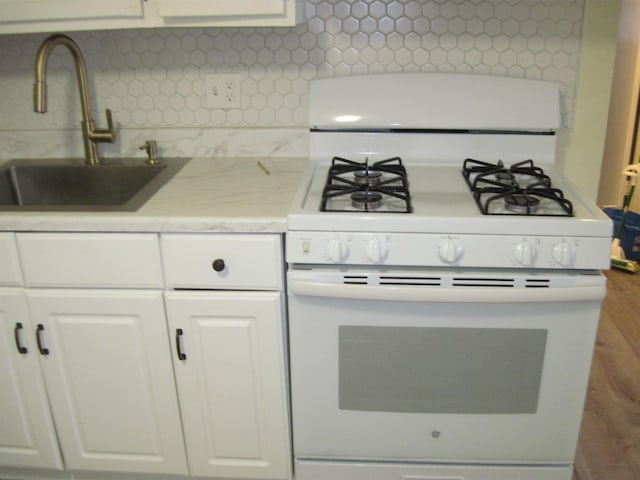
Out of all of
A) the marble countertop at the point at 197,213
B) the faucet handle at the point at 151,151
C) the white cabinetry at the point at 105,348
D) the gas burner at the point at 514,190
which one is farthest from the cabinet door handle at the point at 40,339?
the gas burner at the point at 514,190

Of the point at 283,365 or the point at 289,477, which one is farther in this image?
the point at 289,477

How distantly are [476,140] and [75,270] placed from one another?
1.20 metres

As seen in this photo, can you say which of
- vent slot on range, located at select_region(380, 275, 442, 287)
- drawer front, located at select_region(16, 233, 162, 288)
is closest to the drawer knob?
drawer front, located at select_region(16, 233, 162, 288)

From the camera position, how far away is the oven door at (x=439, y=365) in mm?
1385

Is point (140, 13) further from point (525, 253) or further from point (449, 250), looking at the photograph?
point (525, 253)

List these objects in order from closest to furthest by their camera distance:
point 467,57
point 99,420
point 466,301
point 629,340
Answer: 1. point 466,301
2. point 99,420
3. point 467,57
4. point 629,340

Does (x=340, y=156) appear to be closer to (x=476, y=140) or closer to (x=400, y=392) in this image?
(x=476, y=140)

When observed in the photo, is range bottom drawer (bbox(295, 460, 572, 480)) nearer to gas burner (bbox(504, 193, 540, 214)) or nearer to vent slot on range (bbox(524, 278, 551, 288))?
vent slot on range (bbox(524, 278, 551, 288))

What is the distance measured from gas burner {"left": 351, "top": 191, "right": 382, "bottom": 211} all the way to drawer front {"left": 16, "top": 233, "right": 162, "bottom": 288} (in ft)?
1.61

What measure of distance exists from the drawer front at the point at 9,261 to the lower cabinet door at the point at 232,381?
1.28 feet

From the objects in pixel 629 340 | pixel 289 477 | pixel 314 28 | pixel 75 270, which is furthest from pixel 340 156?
pixel 629 340

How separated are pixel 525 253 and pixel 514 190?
0.23 m

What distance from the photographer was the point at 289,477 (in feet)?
5.55

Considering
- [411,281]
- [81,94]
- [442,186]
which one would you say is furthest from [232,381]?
[81,94]
